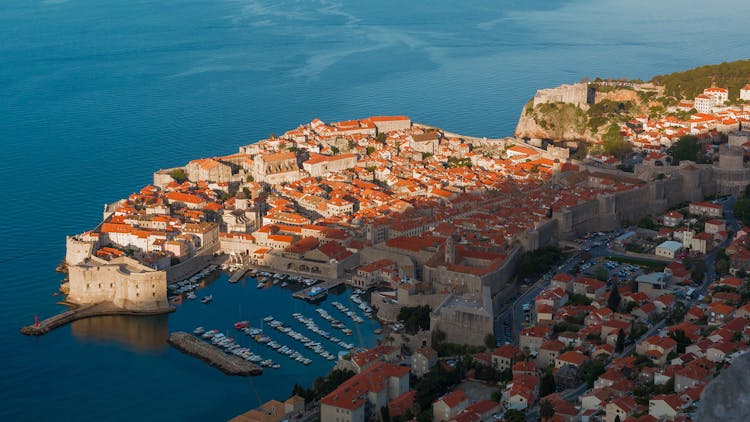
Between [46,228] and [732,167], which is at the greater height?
[732,167]

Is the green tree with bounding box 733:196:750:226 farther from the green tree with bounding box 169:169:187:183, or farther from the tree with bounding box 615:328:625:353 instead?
the green tree with bounding box 169:169:187:183

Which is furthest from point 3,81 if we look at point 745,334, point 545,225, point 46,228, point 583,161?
point 745,334

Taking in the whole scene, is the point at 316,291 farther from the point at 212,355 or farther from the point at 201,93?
the point at 201,93

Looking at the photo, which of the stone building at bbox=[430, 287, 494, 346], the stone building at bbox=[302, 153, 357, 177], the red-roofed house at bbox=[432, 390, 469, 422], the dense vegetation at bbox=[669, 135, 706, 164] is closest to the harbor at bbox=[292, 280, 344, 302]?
the stone building at bbox=[430, 287, 494, 346]

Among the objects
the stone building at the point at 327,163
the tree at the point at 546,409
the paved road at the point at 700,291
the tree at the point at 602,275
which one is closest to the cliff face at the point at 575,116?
the stone building at the point at 327,163

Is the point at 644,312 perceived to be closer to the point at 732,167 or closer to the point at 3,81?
the point at 732,167

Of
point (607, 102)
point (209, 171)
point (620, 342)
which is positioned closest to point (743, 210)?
point (620, 342)
